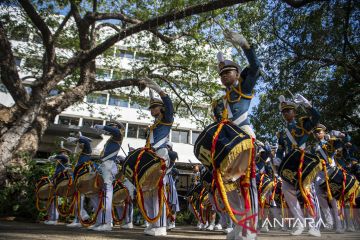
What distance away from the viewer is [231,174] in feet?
13.5

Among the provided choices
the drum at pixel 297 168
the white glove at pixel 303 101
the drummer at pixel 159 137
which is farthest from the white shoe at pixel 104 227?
the white glove at pixel 303 101

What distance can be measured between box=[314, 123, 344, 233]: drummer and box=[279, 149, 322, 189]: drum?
1963 mm

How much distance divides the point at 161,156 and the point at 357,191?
532 cm

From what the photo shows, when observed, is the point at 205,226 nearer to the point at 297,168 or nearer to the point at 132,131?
the point at 297,168

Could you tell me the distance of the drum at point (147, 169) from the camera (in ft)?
18.5

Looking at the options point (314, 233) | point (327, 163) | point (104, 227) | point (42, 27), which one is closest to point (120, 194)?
point (104, 227)

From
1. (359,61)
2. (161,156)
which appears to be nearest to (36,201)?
(161,156)

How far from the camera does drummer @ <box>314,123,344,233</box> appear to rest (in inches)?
310

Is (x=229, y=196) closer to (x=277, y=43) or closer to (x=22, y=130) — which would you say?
(x=22, y=130)

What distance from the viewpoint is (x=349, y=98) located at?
15922mm

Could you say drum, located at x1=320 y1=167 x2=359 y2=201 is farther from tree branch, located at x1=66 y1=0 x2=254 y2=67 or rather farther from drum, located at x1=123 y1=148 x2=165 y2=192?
tree branch, located at x1=66 y1=0 x2=254 y2=67

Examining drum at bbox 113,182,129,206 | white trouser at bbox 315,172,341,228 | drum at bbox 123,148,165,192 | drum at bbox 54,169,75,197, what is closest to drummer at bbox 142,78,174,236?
drum at bbox 123,148,165,192

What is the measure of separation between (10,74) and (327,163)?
980 cm

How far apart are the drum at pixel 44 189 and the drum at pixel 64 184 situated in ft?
2.01
